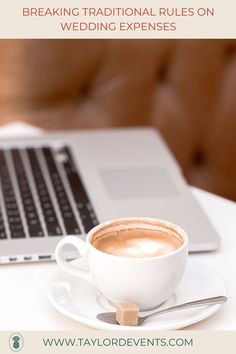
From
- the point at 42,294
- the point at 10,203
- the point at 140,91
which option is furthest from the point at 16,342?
the point at 140,91

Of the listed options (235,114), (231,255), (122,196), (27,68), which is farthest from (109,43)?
(231,255)

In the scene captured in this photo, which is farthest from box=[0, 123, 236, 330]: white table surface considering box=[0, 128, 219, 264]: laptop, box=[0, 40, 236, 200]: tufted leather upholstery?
box=[0, 40, 236, 200]: tufted leather upholstery

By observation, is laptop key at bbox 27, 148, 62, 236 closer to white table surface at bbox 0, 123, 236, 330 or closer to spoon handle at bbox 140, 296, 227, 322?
white table surface at bbox 0, 123, 236, 330

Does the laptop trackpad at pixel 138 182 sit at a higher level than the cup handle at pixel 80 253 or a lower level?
lower

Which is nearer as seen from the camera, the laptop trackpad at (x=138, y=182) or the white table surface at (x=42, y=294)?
Answer: the white table surface at (x=42, y=294)

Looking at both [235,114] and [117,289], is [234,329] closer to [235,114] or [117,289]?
[117,289]

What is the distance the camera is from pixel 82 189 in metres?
1.01

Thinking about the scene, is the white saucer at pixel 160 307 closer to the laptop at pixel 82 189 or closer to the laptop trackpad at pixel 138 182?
the laptop at pixel 82 189

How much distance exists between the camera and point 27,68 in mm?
1540

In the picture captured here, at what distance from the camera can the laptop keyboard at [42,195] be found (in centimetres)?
89

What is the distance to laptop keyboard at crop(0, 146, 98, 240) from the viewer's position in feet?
2.91

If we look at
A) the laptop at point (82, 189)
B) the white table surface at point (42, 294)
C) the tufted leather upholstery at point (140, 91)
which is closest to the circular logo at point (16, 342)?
the white table surface at point (42, 294)

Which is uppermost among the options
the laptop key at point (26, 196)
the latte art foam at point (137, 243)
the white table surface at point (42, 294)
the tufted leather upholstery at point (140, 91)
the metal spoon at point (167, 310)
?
the latte art foam at point (137, 243)
